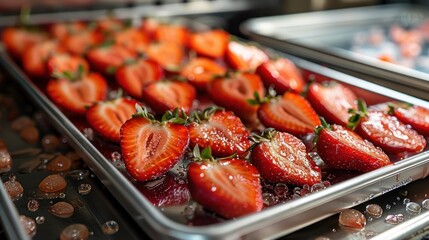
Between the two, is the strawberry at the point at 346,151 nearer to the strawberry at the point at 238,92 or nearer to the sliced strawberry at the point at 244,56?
the strawberry at the point at 238,92

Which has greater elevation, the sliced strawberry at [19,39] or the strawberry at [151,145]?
the strawberry at [151,145]

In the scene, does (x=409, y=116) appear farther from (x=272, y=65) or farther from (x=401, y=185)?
(x=272, y=65)

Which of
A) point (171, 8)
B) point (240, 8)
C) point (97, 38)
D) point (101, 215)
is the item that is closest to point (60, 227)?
point (101, 215)

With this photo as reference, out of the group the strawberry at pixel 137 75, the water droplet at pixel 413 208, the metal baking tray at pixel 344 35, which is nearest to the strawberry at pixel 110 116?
the strawberry at pixel 137 75

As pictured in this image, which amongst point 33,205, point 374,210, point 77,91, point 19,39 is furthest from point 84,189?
point 19,39

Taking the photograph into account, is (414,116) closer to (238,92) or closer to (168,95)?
(238,92)

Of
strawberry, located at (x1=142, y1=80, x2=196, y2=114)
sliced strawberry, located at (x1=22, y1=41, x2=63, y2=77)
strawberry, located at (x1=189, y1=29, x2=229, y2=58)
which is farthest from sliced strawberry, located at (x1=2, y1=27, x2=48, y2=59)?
strawberry, located at (x1=142, y1=80, x2=196, y2=114)

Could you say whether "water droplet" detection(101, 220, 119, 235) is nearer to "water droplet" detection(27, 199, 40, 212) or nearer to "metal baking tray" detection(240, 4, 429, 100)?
"water droplet" detection(27, 199, 40, 212)
